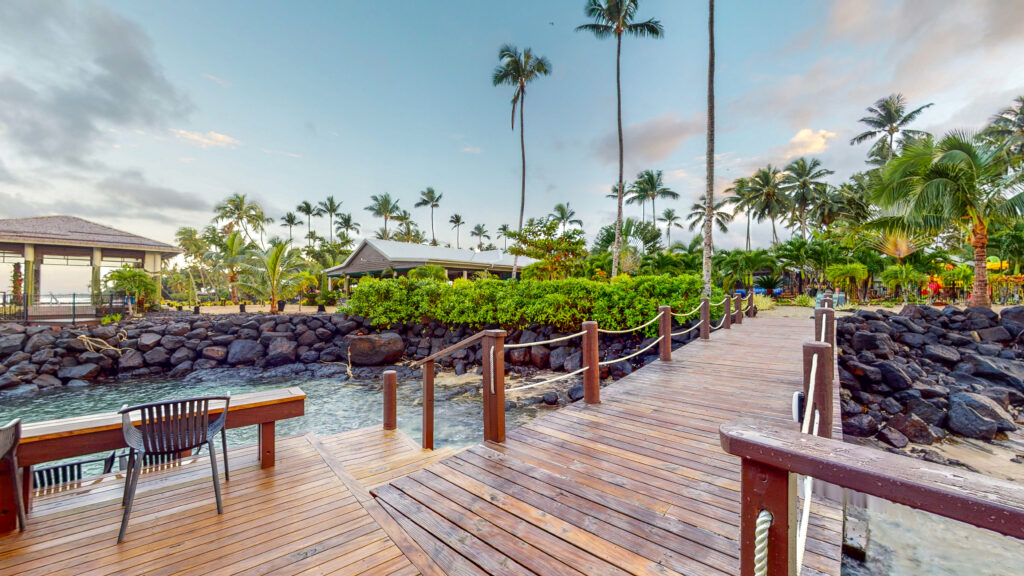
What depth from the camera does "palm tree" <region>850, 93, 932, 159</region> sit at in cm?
2953

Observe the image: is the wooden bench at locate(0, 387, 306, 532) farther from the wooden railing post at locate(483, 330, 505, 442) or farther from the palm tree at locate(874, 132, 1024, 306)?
the palm tree at locate(874, 132, 1024, 306)

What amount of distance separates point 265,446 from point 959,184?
1536cm

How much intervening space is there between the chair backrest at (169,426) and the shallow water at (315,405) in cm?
427

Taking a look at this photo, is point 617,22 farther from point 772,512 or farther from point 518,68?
point 772,512

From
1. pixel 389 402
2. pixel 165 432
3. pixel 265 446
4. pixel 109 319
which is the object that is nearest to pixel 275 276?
pixel 109 319

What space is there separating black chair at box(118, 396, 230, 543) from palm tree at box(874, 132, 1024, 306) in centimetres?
1526

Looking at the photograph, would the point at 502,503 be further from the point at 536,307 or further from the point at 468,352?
the point at 468,352

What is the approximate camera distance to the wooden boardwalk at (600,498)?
2143mm

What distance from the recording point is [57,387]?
10.4 m

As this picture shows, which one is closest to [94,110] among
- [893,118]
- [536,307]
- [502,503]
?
[536,307]

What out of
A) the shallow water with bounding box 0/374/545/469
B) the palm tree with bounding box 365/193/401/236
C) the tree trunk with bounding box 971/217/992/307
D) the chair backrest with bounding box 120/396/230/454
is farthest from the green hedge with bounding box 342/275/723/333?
the palm tree with bounding box 365/193/401/236

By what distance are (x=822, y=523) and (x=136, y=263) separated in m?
26.2

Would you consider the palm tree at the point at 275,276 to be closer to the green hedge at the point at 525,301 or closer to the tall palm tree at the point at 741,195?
the green hedge at the point at 525,301

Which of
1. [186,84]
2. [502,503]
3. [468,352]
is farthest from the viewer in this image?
[186,84]
